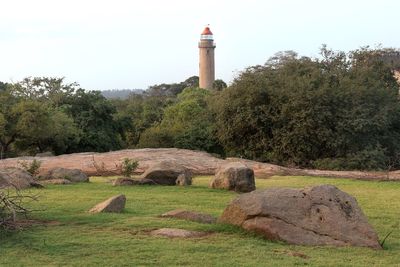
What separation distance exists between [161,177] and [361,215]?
8585 millimetres

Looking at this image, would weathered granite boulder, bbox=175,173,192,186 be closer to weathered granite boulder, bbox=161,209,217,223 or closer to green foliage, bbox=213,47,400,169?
weathered granite boulder, bbox=161,209,217,223

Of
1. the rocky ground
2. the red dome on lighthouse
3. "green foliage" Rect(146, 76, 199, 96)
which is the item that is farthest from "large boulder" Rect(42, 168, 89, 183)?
"green foliage" Rect(146, 76, 199, 96)

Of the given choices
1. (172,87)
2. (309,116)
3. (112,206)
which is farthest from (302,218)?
(172,87)

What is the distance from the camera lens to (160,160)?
927 inches

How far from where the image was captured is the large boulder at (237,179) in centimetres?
1486

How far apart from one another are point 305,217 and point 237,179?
22.2 ft

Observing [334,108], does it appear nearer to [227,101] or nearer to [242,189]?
[227,101]

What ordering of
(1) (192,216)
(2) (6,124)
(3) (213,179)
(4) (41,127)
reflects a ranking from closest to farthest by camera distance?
(1) (192,216)
(3) (213,179)
(2) (6,124)
(4) (41,127)

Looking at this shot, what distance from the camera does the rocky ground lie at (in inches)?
857

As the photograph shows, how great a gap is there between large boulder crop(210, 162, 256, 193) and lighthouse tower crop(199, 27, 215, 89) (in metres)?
48.7

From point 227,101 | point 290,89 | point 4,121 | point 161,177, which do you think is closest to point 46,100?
point 4,121

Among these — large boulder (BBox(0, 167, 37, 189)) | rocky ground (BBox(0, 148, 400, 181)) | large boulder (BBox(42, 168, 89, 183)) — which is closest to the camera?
large boulder (BBox(0, 167, 37, 189))

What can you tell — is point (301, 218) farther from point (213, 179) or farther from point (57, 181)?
point (57, 181)

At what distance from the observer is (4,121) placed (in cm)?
2797
